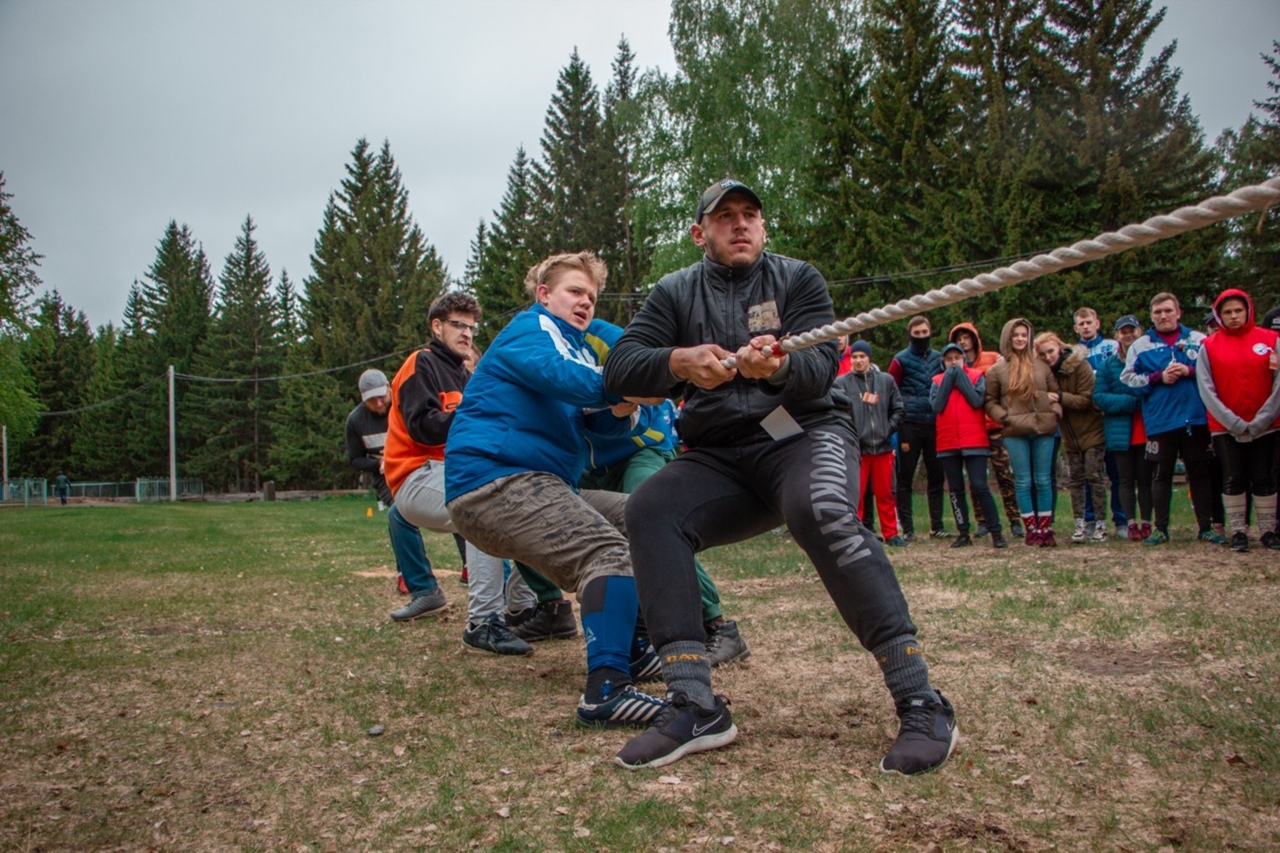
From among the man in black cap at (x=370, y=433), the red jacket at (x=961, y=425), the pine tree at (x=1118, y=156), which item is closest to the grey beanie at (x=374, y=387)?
the man in black cap at (x=370, y=433)

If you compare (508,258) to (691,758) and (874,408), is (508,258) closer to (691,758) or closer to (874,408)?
(874,408)

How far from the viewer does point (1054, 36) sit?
2384cm

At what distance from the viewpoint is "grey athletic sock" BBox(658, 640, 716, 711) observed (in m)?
3.21

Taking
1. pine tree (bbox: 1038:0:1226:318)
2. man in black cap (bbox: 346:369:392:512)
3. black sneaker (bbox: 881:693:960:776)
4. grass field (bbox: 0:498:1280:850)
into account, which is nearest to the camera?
grass field (bbox: 0:498:1280:850)

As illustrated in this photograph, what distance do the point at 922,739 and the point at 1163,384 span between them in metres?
6.30

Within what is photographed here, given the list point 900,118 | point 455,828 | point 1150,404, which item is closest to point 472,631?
point 455,828

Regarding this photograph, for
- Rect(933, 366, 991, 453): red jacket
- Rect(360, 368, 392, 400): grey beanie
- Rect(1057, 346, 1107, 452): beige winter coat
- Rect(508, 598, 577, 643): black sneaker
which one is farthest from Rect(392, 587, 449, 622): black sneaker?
Rect(1057, 346, 1107, 452): beige winter coat

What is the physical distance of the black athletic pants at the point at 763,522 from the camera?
10.2 ft

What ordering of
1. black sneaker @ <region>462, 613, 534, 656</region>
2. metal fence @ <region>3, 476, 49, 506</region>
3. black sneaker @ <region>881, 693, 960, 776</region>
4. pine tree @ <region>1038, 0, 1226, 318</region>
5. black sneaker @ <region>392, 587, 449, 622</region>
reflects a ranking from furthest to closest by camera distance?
metal fence @ <region>3, 476, 49, 506</region>, pine tree @ <region>1038, 0, 1226, 318</region>, black sneaker @ <region>392, 587, 449, 622</region>, black sneaker @ <region>462, 613, 534, 656</region>, black sneaker @ <region>881, 693, 960, 776</region>

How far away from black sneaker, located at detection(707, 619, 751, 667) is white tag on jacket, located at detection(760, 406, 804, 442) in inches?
58.0

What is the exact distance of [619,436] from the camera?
4832 millimetres

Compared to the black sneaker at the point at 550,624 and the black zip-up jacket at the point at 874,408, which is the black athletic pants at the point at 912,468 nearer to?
the black zip-up jacket at the point at 874,408

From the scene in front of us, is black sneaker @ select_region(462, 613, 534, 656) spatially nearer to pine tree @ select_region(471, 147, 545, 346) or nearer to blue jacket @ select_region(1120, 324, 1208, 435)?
blue jacket @ select_region(1120, 324, 1208, 435)

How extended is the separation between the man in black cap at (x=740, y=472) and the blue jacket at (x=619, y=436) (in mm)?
806
